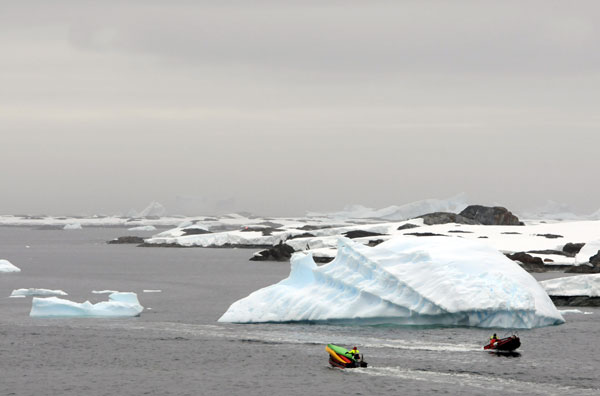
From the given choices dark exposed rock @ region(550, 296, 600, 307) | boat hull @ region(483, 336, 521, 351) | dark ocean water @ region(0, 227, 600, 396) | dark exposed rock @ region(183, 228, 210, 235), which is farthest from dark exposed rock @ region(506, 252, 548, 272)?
dark exposed rock @ region(183, 228, 210, 235)

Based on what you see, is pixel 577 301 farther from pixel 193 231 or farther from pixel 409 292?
pixel 193 231

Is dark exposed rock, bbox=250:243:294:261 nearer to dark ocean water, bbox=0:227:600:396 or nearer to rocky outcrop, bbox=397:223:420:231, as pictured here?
rocky outcrop, bbox=397:223:420:231

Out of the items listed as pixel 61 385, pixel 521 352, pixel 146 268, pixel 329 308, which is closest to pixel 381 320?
pixel 329 308

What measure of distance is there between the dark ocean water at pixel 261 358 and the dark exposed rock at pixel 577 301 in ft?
6.86

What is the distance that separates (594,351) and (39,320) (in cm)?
3294

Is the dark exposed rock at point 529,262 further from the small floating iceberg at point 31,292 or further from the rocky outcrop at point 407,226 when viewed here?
the small floating iceberg at point 31,292

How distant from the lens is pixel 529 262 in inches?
3947

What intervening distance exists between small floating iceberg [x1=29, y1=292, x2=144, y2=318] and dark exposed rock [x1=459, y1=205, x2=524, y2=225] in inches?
4158

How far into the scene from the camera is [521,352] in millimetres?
42219

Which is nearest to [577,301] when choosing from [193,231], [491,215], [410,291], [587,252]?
[410,291]

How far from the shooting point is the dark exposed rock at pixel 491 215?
152m

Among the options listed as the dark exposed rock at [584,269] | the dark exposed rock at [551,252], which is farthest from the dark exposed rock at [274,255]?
the dark exposed rock at [584,269]

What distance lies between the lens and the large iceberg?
1827 inches

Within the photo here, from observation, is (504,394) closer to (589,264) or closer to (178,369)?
(178,369)
